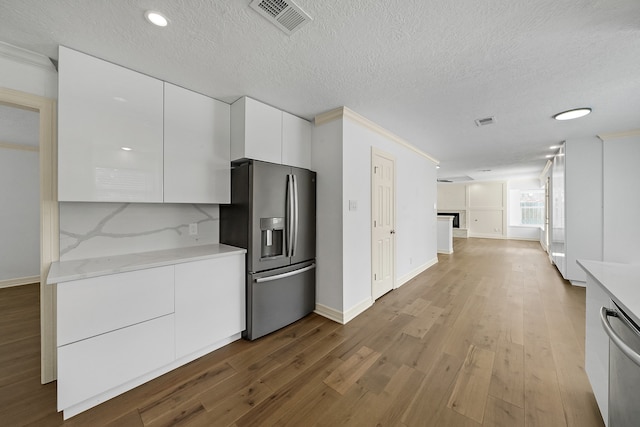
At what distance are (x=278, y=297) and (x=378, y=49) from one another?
7.97ft

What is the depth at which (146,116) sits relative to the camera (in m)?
2.02

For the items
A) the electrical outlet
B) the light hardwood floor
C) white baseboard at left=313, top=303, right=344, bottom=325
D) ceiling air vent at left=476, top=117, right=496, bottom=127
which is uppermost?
ceiling air vent at left=476, top=117, right=496, bottom=127

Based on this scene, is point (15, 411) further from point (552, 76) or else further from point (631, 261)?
point (631, 261)

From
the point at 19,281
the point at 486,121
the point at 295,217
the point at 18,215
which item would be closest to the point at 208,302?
the point at 295,217

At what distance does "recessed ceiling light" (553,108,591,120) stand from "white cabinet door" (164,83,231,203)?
406cm

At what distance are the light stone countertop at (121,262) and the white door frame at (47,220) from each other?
15cm

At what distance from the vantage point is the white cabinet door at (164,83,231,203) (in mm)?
2156

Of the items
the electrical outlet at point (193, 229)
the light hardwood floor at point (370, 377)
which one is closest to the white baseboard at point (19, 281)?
the light hardwood floor at point (370, 377)

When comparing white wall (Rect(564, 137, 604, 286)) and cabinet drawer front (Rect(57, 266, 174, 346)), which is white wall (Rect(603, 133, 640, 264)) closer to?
white wall (Rect(564, 137, 604, 286))

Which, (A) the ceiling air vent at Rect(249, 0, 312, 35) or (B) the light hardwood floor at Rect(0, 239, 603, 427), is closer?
(A) the ceiling air vent at Rect(249, 0, 312, 35)

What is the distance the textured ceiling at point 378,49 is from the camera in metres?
1.37

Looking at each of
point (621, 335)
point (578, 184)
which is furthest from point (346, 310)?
point (578, 184)

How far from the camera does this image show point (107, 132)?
1.83 m

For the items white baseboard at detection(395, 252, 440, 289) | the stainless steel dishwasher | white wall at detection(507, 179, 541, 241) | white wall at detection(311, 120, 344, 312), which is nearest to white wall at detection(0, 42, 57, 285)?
white wall at detection(311, 120, 344, 312)
